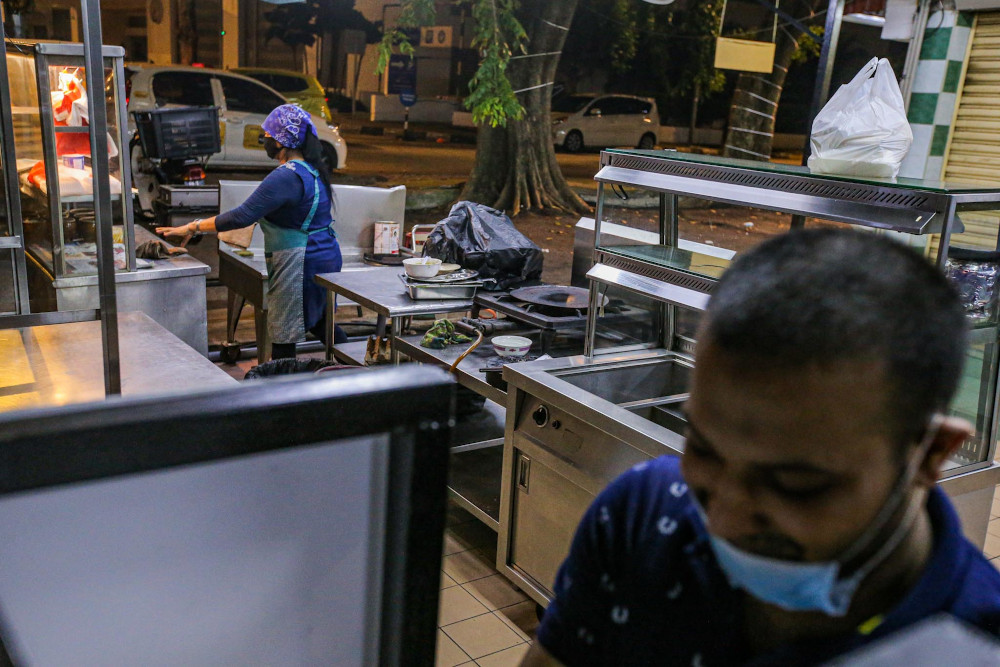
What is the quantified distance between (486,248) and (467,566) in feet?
5.32

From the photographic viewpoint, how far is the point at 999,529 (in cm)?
419

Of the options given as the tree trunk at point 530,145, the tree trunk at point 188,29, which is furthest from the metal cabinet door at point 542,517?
the tree trunk at point 188,29

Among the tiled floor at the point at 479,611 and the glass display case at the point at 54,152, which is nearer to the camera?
the tiled floor at the point at 479,611

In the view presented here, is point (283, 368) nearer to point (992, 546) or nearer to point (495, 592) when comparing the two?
point (495, 592)

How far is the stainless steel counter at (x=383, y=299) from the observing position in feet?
13.4

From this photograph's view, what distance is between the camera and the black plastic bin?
6176 mm

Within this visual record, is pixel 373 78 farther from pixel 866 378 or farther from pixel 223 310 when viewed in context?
pixel 866 378

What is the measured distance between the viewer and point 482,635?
10.2 feet

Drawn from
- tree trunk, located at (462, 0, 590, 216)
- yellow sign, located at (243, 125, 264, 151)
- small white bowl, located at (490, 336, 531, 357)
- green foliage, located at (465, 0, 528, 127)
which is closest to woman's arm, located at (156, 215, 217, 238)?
small white bowl, located at (490, 336, 531, 357)

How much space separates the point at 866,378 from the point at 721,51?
5.51 metres

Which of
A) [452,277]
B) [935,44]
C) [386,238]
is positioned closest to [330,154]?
[386,238]

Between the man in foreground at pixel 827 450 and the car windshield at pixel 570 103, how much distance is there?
17.6 meters

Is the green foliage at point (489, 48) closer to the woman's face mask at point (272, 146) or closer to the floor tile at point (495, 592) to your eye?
the woman's face mask at point (272, 146)

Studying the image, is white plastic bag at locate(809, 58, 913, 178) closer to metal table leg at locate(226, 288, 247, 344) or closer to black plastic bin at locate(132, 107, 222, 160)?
metal table leg at locate(226, 288, 247, 344)
